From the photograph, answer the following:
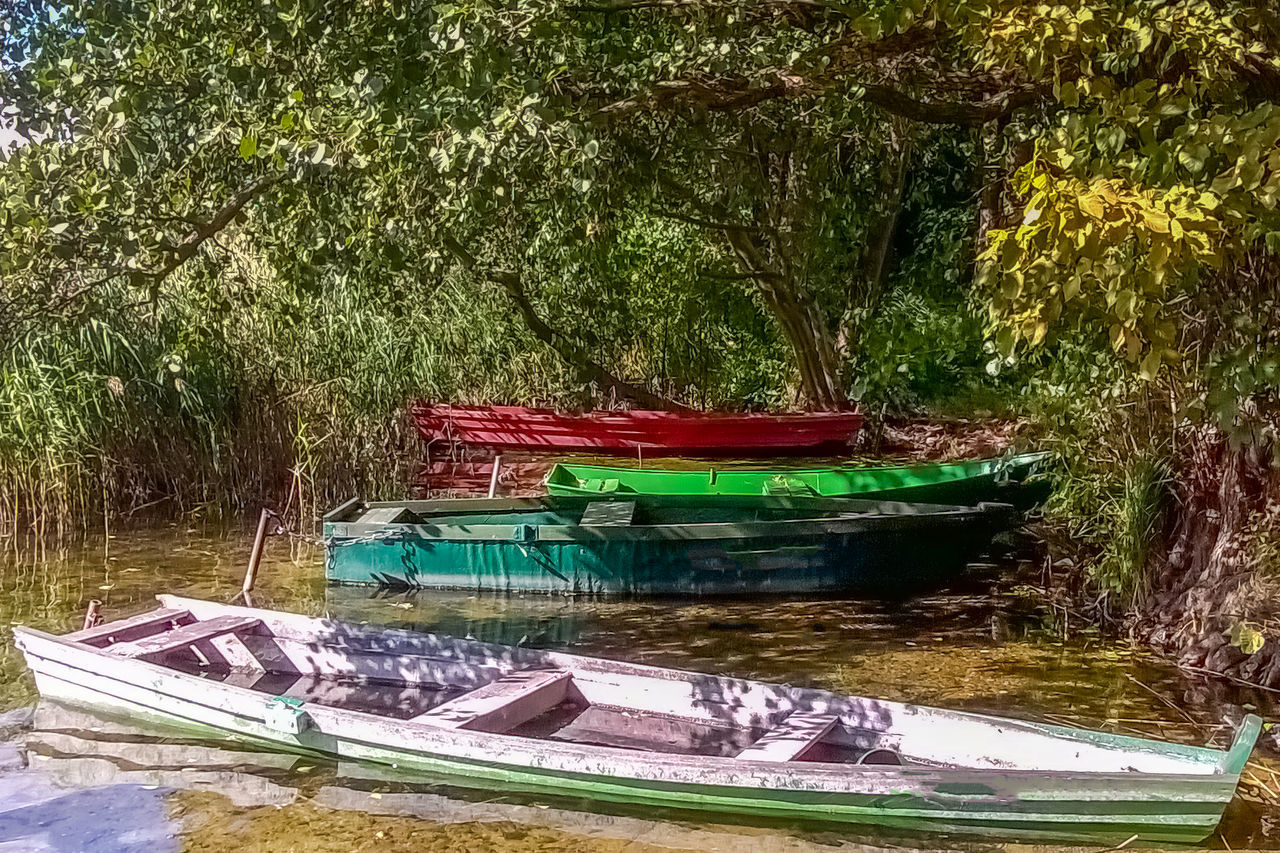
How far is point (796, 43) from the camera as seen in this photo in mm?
7773

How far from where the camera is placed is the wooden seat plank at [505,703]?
5234mm

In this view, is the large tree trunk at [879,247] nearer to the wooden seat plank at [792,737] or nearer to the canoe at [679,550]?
the canoe at [679,550]

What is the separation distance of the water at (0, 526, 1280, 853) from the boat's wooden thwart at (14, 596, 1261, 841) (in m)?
0.14

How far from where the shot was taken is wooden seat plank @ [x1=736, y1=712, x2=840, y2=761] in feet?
15.6

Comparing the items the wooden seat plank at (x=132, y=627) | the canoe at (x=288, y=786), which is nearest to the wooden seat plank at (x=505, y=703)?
the canoe at (x=288, y=786)

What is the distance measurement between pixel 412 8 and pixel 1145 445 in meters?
4.74

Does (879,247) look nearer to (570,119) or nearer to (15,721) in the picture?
(570,119)

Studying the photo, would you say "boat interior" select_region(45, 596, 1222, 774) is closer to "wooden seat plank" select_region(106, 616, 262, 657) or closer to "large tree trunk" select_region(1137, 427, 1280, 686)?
"wooden seat plank" select_region(106, 616, 262, 657)

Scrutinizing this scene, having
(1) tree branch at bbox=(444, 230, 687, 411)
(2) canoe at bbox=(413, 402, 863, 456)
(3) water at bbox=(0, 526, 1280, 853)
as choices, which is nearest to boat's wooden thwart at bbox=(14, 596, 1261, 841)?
(3) water at bbox=(0, 526, 1280, 853)

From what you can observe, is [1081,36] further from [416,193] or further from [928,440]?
[928,440]

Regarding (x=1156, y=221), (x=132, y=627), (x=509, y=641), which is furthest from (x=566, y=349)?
(x=1156, y=221)

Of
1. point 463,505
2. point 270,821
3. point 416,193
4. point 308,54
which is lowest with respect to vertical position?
point 270,821

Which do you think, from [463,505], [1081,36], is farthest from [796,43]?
[463,505]

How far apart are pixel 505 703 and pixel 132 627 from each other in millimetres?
2500
